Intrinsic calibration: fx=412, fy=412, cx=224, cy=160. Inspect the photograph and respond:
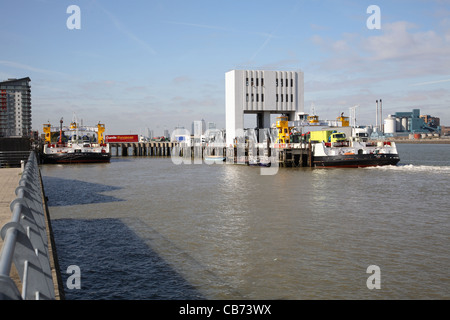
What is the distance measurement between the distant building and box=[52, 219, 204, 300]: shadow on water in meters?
180

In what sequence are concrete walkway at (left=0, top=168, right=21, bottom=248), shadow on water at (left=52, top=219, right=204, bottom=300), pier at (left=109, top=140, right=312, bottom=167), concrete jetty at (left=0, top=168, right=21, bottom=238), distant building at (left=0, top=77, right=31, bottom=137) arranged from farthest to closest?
distant building at (left=0, top=77, right=31, bottom=137), pier at (left=109, top=140, right=312, bottom=167), concrete jetty at (left=0, top=168, right=21, bottom=238), concrete walkway at (left=0, top=168, right=21, bottom=248), shadow on water at (left=52, top=219, right=204, bottom=300)

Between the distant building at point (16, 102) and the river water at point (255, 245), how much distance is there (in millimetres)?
173020

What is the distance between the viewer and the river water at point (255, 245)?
11.8 metres

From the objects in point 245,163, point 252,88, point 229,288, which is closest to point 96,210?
point 229,288

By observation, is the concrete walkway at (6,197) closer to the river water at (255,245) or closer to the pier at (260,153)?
the river water at (255,245)

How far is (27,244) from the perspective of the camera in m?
4.49

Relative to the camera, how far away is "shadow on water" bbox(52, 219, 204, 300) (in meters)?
11.3

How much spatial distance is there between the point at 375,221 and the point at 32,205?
670 inches

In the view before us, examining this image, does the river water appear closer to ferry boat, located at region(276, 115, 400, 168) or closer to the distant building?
ferry boat, located at region(276, 115, 400, 168)

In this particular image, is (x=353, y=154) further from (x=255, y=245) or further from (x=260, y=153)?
(x=255, y=245)

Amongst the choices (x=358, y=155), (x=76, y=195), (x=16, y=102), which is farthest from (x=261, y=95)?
(x=16, y=102)

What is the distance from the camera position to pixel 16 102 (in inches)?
7279

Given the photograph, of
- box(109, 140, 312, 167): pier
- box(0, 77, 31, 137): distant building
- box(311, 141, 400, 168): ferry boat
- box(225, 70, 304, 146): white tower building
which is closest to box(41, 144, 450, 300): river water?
box(311, 141, 400, 168): ferry boat

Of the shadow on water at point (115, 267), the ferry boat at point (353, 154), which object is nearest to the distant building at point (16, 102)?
the ferry boat at point (353, 154)
